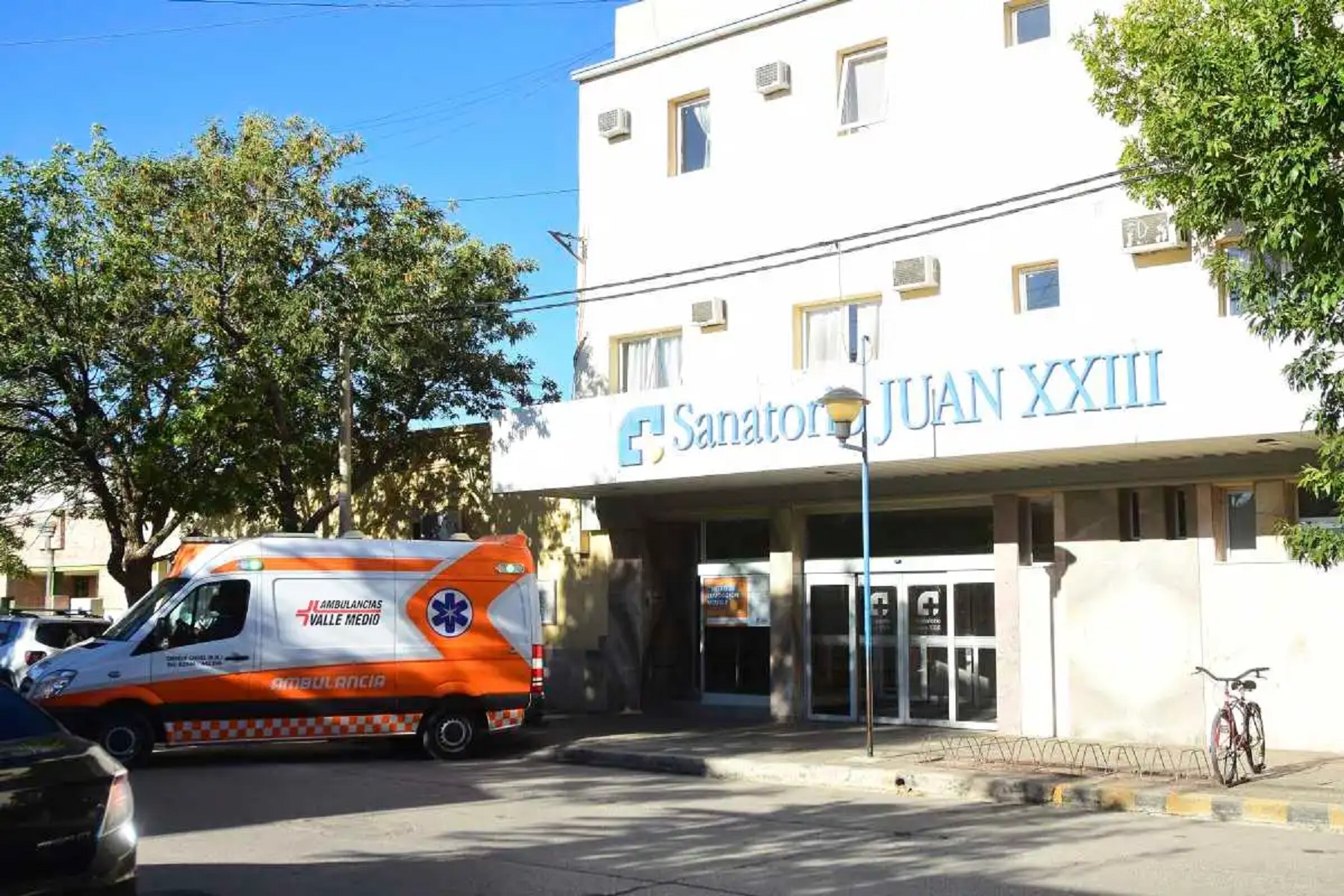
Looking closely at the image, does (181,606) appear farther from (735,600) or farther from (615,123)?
(615,123)

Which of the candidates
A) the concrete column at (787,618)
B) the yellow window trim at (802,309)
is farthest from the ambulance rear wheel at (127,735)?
the yellow window trim at (802,309)

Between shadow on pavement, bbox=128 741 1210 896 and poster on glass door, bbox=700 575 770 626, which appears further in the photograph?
poster on glass door, bbox=700 575 770 626

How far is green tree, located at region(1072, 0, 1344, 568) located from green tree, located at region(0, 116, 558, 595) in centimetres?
1224

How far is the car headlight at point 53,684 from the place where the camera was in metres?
14.8

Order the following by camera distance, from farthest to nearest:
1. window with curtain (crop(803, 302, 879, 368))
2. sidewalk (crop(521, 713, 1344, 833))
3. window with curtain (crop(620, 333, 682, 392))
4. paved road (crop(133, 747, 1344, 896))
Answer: window with curtain (crop(620, 333, 682, 392)) → window with curtain (crop(803, 302, 879, 368)) → sidewalk (crop(521, 713, 1344, 833)) → paved road (crop(133, 747, 1344, 896))

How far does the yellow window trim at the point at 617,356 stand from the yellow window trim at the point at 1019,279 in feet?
18.2

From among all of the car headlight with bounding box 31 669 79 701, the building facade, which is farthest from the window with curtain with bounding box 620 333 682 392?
the building facade

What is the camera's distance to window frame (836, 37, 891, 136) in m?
18.9

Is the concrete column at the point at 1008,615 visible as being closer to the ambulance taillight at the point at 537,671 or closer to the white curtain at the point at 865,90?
the white curtain at the point at 865,90

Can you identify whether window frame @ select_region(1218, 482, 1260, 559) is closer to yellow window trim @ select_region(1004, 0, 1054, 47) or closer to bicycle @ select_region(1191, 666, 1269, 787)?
bicycle @ select_region(1191, 666, 1269, 787)

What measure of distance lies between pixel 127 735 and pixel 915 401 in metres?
9.33

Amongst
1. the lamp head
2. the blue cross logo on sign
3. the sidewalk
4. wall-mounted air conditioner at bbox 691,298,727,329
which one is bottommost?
the sidewalk

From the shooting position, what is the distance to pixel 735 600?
69.2 ft

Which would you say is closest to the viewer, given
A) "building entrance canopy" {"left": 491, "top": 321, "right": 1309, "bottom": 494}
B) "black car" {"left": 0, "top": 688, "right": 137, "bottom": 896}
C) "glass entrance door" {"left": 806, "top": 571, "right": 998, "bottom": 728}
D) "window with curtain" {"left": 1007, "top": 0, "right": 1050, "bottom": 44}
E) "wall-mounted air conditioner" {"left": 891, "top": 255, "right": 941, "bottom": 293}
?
"black car" {"left": 0, "top": 688, "right": 137, "bottom": 896}
